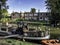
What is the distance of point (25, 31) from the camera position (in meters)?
39.1

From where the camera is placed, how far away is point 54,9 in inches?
2512

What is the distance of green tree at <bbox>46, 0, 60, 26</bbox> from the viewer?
201ft

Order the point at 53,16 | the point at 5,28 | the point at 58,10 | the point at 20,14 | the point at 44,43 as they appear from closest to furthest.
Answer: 1. the point at 44,43
2. the point at 5,28
3. the point at 58,10
4. the point at 53,16
5. the point at 20,14

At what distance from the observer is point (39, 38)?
1471 inches

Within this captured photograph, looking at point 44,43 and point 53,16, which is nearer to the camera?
point 44,43

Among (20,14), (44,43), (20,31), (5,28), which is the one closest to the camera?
(44,43)

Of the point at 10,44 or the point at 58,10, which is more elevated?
the point at 58,10

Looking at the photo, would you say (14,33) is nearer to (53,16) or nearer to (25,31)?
(25,31)

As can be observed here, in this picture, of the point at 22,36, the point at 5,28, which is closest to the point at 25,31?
the point at 22,36

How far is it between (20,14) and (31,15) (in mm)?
6407

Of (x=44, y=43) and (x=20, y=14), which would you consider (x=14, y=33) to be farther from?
(x=20, y=14)

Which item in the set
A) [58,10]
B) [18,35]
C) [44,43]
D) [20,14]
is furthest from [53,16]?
[20,14]

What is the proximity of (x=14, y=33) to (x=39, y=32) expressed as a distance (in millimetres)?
4896

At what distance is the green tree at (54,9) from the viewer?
201ft
